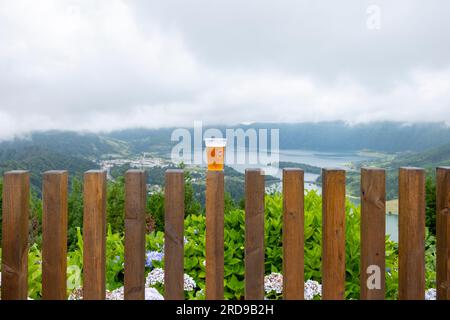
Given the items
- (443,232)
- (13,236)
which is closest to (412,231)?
(443,232)

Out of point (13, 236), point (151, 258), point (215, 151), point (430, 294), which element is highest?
point (215, 151)

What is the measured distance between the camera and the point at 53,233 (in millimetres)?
2123

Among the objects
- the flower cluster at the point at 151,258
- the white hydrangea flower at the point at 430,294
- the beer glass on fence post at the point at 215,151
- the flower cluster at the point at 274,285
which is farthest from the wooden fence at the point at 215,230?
the beer glass on fence post at the point at 215,151

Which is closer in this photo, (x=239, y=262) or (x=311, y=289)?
(x=311, y=289)

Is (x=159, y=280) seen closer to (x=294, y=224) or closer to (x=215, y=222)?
(x=215, y=222)

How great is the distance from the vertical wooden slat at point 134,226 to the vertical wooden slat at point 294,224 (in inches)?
27.6

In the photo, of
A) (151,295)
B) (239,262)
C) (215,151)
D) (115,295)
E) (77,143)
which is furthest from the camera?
(77,143)

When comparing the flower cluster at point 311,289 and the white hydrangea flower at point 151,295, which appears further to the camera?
the flower cluster at point 311,289

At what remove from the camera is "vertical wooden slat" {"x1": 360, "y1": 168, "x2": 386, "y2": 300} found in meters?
2.10

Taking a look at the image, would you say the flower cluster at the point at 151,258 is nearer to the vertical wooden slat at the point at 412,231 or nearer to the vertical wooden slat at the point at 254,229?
the vertical wooden slat at the point at 254,229

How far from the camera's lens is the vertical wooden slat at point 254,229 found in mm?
2113

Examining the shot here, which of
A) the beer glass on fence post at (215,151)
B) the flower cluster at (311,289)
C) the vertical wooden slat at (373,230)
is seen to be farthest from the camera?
the beer glass on fence post at (215,151)

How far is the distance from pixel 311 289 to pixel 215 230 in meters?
0.95

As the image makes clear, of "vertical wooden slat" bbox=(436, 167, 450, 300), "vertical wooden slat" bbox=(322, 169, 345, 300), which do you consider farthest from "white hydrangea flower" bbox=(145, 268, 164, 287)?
"vertical wooden slat" bbox=(436, 167, 450, 300)
